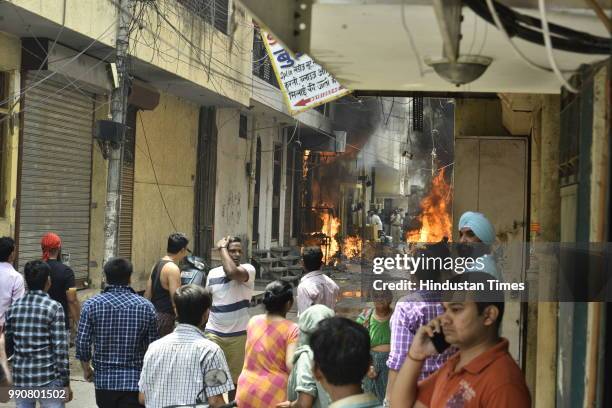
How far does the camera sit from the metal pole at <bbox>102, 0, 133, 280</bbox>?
465 inches

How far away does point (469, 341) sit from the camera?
10.7ft

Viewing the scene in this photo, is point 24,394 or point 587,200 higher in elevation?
point 587,200

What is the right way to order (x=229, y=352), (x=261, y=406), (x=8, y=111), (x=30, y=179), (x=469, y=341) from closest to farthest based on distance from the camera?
(x=469, y=341) < (x=261, y=406) < (x=229, y=352) < (x=8, y=111) < (x=30, y=179)

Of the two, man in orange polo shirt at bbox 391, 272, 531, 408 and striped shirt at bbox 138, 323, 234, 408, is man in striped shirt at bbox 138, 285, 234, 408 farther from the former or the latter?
man in orange polo shirt at bbox 391, 272, 531, 408

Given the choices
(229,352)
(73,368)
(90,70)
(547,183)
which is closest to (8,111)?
(90,70)

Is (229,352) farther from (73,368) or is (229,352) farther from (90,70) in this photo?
(90,70)

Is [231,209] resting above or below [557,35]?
below

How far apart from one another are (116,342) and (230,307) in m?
1.92

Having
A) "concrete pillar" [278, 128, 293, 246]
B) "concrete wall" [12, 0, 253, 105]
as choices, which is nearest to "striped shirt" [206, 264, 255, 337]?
"concrete wall" [12, 0, 253, 105]

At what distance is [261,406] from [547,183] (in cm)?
249

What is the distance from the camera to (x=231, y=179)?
2156 centimetres

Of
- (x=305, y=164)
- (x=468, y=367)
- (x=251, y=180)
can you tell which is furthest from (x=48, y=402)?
(x=305, y=164)

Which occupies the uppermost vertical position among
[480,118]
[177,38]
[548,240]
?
[177,38]

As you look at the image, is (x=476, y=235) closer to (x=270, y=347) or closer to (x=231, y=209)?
(x=270, y=347)
